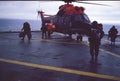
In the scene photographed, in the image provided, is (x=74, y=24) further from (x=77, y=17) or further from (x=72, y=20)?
(x=77, y=17)

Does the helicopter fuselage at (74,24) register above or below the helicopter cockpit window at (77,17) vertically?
below

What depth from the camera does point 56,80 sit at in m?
7.86

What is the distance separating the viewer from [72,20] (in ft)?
70.6

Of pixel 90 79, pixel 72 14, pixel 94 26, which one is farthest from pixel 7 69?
pixel 72 14

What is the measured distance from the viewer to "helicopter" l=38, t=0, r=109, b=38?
20547 millimetres

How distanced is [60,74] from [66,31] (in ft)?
46.4

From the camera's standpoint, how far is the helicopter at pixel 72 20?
67.4ft

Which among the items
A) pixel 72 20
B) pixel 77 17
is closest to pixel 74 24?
pixel 72 20

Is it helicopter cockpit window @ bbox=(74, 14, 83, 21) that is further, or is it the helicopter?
helicopter cockpit window @ bbox=(74, 14, 83, 21)

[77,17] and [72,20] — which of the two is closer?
[77,17]

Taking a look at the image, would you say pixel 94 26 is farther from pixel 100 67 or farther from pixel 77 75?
pixel 77 75

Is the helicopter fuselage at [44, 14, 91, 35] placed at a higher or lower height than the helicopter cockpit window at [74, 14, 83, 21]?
lower

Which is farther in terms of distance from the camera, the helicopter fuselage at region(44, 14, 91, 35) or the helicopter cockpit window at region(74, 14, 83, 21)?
the helicopter cockpit window at region(74, 14, 83, 21)

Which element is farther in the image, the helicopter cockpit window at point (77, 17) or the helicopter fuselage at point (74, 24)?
the helicopter cockpit window at point (77, 17)
